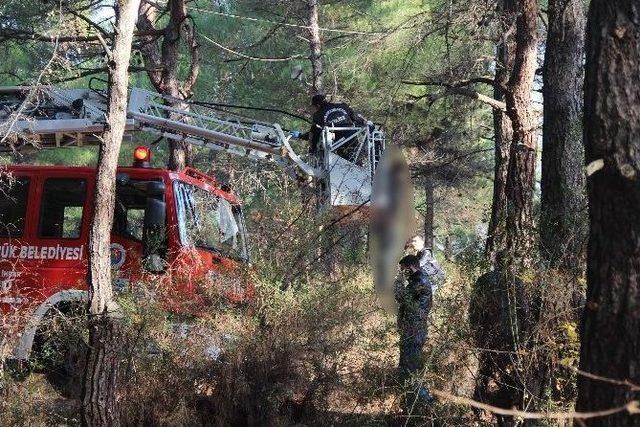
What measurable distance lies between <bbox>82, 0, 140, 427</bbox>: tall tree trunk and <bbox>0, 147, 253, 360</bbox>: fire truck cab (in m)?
1.16

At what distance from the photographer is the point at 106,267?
24.1 ft

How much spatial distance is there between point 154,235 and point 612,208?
6139 mm

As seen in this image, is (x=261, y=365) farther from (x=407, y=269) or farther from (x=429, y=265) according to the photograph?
(x=429, y=265)

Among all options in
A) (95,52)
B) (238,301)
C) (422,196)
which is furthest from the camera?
(422,196)

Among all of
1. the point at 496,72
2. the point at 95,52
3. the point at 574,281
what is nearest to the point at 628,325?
the point at 574,281

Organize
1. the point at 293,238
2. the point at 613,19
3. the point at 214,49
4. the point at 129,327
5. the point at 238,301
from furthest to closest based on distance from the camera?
the point at 214,49 → the point at 293,238 → the point at 238,301 → the point at 129,327 → the point at 613,19

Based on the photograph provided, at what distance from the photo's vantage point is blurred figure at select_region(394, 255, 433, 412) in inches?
285

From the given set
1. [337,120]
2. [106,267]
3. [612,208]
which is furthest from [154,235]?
[612,208]

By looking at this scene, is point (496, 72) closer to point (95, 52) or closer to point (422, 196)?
point (95, 52)

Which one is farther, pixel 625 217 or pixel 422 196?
pixel 422 196

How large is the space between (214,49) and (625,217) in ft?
56.9

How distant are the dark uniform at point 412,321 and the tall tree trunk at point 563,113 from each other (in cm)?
133

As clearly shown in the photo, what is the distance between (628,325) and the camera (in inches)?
148

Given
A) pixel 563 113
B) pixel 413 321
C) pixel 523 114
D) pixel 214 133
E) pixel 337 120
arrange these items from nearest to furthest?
pixel 413 321
pixel 563 113
pixel 523 114
pixel 337 120
pixel 214 133
